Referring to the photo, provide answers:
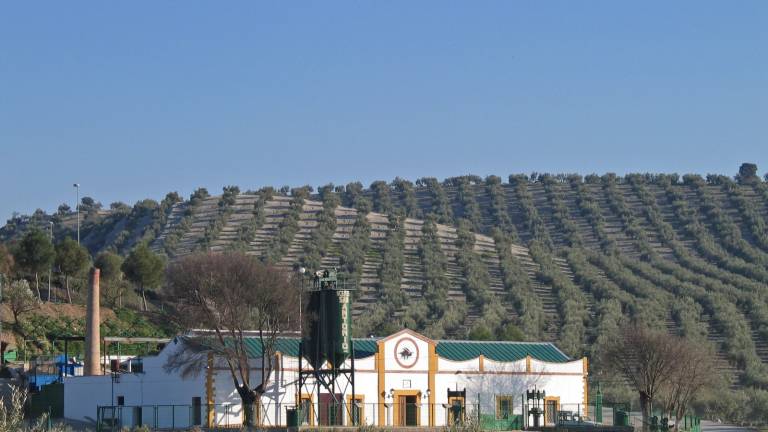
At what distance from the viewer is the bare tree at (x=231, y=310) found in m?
56.1

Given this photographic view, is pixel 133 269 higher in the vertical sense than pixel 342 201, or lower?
lower

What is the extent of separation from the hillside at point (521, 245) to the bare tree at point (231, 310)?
31580 millimetres

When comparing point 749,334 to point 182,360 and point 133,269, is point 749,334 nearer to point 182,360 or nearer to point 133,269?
point 133,269

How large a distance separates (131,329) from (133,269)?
13.0 meters

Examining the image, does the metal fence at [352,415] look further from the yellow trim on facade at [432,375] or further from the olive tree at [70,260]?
the olive tree at [70,260]

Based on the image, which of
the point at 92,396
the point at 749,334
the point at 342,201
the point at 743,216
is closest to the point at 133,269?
the point at 92,396

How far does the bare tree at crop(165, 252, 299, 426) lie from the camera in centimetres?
5609

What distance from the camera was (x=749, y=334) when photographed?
9719 cm

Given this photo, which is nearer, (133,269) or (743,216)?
(133,269)

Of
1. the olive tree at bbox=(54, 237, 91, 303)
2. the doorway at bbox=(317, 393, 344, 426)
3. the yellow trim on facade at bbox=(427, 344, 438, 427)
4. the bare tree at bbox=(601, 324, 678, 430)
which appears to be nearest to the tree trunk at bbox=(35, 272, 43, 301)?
the olive tree at bbox=(54, 237, 91, 303)

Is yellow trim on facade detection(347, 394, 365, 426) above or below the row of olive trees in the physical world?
below

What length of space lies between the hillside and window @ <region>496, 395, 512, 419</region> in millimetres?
24957

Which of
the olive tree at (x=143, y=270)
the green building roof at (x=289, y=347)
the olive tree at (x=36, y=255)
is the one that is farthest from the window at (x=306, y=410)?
the olive tree at (x=36, y=255)

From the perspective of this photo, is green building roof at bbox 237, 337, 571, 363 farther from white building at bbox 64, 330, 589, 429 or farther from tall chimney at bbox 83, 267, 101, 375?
tall chimney at bbox 83, 267, 101, 375
